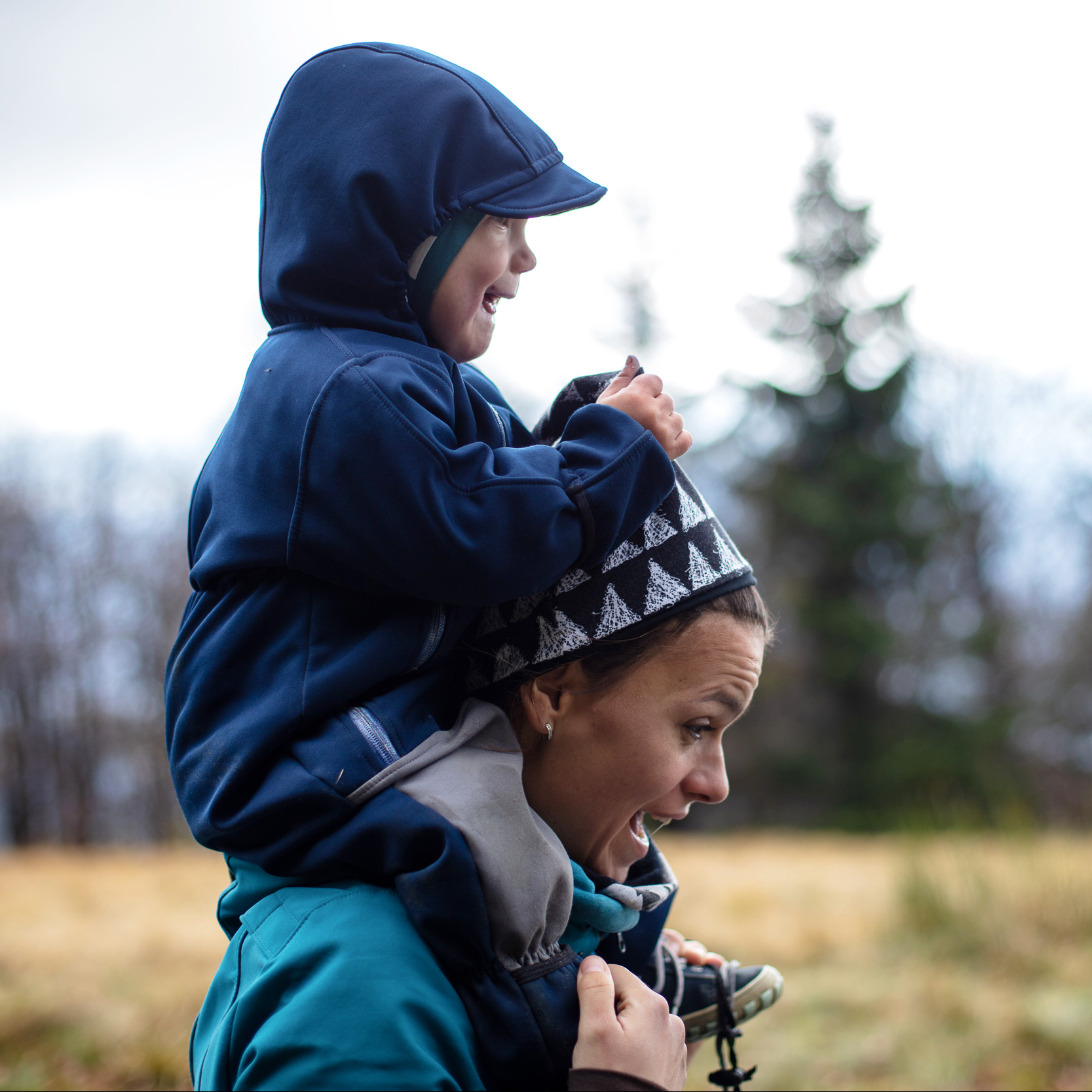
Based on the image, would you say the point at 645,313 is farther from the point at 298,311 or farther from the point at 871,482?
the point at 298,311

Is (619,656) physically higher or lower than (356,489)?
lower

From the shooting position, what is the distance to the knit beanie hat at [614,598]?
1.70 metres

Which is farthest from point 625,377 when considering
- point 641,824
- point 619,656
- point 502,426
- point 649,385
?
point 641,824

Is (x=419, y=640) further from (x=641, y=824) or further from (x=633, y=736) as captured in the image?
(x=641, y=824)

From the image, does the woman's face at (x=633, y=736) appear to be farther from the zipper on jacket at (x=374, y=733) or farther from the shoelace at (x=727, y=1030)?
the shoelace at (x=727, y=1030)

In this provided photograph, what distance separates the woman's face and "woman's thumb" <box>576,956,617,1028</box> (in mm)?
265

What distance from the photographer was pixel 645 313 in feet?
82.7

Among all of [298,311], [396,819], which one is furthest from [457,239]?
[396,819]

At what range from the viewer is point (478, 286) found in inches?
66.2

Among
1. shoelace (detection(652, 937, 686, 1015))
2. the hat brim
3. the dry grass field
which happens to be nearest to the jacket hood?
the hat brim

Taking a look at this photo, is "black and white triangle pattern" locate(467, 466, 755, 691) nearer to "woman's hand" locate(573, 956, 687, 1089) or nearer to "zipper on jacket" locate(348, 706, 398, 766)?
"zipper on jacket" locate(348, 706, 398, 766)

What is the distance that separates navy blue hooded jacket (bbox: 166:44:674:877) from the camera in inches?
56.0

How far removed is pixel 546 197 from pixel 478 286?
18cm

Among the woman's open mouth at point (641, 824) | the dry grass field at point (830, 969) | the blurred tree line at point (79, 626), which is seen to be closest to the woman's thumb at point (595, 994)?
the woman's open mouth at point (641, 824)
